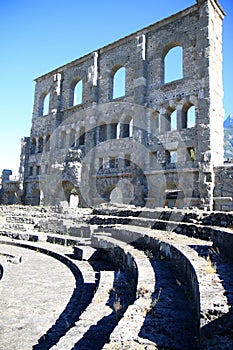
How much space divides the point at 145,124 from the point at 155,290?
581 inches

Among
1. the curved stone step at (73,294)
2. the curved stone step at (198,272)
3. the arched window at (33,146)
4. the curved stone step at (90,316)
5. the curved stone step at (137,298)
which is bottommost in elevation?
the curved stone step at (73,294)

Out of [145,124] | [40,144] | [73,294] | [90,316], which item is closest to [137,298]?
[90,316]

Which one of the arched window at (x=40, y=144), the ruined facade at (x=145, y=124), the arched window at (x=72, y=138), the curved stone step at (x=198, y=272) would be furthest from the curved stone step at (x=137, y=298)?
the arched window at (x=40, y=144)

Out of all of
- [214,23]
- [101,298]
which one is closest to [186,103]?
[214,23]

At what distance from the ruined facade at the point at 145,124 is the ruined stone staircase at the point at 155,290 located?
7855mm

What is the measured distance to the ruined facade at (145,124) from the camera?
15133mm

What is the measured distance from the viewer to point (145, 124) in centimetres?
1748

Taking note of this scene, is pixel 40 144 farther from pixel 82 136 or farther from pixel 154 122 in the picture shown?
pixel 154 122

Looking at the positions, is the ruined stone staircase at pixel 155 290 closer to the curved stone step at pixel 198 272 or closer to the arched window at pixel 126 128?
the curved stone step at pixel 198 272

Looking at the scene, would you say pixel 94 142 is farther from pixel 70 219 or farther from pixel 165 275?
pixel 165 275

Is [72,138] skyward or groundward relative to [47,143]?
skyward

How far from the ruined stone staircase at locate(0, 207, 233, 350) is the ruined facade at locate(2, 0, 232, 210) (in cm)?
786

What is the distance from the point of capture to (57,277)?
590cm

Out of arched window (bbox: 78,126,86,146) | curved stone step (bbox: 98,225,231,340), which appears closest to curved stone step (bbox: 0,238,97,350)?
curved stone step (bbox: 98,225,231,340)
